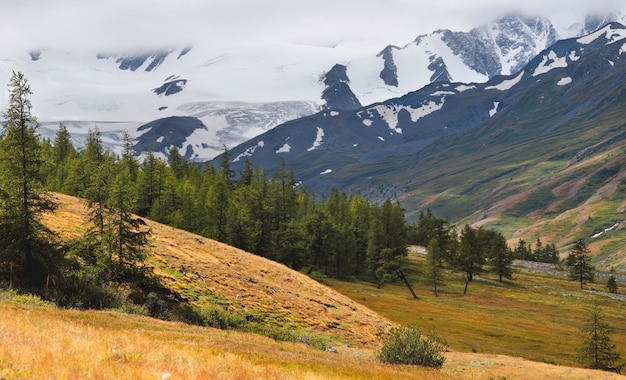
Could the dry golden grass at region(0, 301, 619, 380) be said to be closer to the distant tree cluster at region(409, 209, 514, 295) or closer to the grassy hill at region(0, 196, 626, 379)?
the grassy hill at region(0, 196, 626, 379)

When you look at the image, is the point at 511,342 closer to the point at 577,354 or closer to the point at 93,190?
the point at 577,354

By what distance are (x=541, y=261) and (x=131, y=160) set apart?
509 feet

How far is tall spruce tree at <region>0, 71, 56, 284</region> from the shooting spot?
28.5m

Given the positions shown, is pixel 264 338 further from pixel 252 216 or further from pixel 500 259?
pixel 500 259

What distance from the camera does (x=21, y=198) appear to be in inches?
1137

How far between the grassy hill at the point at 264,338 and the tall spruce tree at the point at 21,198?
4.36 metres

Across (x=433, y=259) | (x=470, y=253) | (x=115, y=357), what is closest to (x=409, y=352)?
(x=115, y=357)

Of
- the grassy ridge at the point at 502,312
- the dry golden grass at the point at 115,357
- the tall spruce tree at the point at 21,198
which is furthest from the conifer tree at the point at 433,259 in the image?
the tall spruce tree at the point at 21,198

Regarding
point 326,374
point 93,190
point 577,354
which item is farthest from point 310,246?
point 326,374

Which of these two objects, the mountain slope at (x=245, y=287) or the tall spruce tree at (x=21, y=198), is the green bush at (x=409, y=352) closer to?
the mountain slope at (x=245, y=287)

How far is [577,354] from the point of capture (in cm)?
6103

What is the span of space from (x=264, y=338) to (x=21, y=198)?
16714 millimetres

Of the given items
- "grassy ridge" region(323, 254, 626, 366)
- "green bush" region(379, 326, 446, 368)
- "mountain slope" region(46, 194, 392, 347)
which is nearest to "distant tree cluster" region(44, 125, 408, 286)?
"grassy ridge" region(323, 254, 626, 366)

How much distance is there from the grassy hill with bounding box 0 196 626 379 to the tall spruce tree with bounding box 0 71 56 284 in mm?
4362
